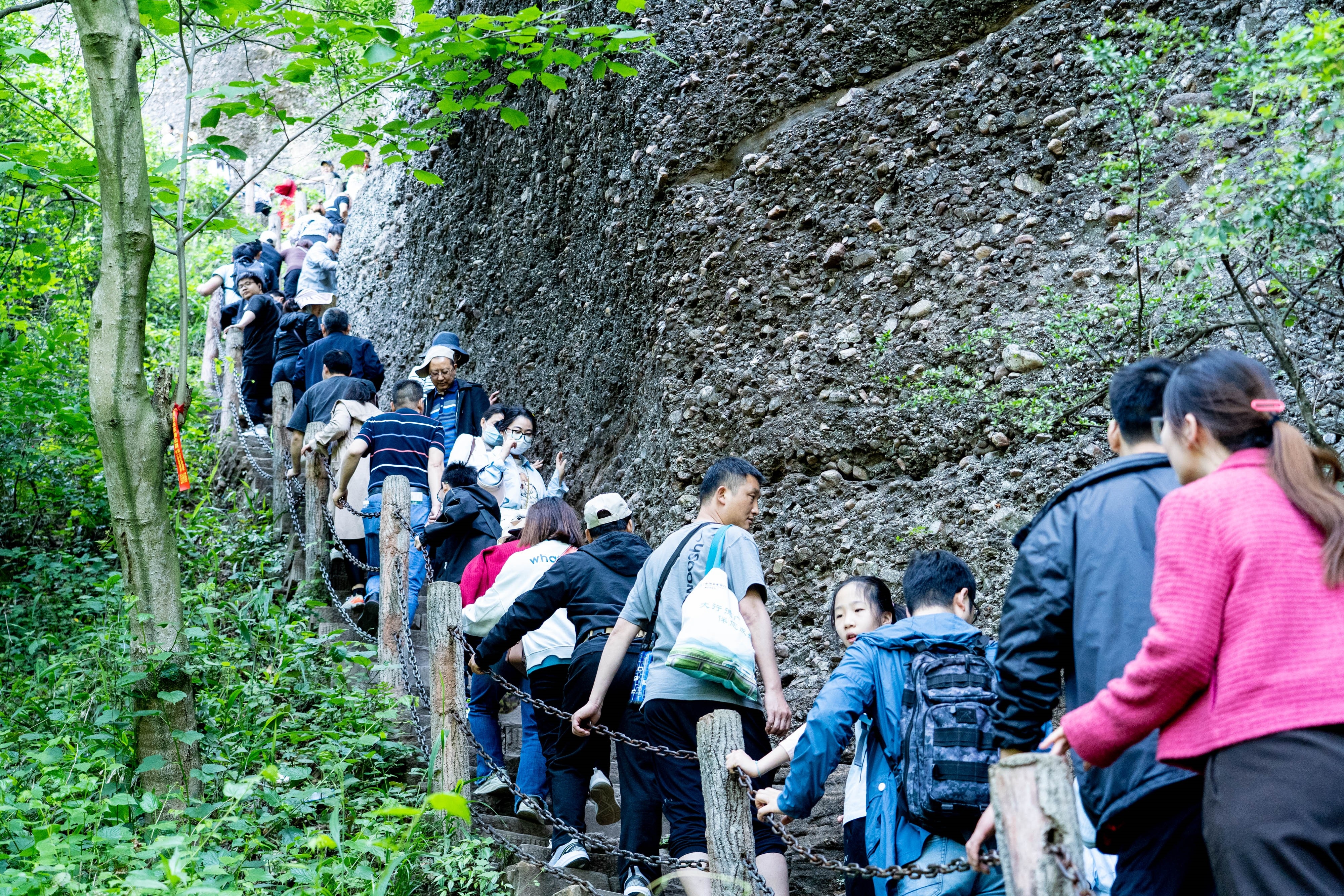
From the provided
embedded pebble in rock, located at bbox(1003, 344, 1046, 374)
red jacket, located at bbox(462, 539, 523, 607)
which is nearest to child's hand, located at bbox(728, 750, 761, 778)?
red jacket, located at bbox(462, 539, 523, 607)

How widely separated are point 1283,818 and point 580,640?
10.2 feet

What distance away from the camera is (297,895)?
13.9 feet

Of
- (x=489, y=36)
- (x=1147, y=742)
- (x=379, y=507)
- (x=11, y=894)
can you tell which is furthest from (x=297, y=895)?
(x=489, y=36)

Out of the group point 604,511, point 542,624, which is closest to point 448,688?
point 542,624

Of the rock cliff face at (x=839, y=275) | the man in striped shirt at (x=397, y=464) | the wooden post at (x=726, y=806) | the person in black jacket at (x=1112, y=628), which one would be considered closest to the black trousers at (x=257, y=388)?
the rock cliff face at (x=839, y=275)

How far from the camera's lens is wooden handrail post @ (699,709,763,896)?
11.2 feet

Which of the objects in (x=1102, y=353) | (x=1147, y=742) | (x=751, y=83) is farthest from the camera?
(x=751, y=83)

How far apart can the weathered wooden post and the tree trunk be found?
6.15m

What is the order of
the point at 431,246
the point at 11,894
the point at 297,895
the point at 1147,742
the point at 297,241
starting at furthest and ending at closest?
the point at 297,241 → the point at 431,246 → the point at 297,895 → the point at 11,894 → the point at 1147,742

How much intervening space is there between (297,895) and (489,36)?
4626mm

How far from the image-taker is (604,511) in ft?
15.9

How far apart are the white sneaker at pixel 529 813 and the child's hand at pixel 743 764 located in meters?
1.36

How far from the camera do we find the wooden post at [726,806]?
3420mm

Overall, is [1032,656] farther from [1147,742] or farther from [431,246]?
[431,246]
